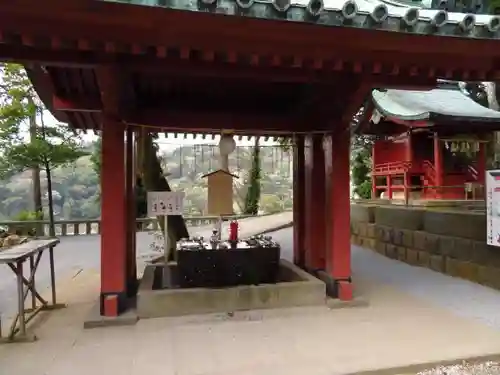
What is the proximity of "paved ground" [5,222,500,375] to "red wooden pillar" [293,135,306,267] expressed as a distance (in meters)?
1.44

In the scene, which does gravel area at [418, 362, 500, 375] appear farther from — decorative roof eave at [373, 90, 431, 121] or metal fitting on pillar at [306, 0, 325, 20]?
decorative roof eave at [373, 90, 431, 121]

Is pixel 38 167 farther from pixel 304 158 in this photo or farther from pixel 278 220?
pixel 304 158

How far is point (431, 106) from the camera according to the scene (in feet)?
32.9

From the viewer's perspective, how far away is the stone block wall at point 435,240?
618cm

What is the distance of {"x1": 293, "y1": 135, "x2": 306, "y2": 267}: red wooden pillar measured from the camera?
6285 millimetres

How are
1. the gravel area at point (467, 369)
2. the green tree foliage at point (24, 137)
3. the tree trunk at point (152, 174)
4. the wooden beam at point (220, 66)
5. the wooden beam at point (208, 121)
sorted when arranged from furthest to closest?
the green tree foliage at point (24, 137) < the tree trunk at point (152, 174) < the wooden beam at point (208, 121) < the wooden beam at point (220, 66) < the gravel area at point (467, 369)

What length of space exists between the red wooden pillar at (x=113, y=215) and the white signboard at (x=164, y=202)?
65 cm

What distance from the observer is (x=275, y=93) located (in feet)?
18.5

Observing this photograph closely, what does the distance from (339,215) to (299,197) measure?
1.34 metres

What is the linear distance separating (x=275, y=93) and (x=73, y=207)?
2350 centimetres

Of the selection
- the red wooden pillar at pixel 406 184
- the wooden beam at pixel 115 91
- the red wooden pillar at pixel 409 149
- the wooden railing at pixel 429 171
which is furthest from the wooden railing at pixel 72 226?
the wooden beam at pixel 115 91

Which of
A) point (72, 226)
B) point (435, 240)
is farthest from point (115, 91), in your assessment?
point (72, 226)

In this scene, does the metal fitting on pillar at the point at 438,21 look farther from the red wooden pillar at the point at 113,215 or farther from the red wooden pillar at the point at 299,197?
the red wooden pillar at the point at 113,215

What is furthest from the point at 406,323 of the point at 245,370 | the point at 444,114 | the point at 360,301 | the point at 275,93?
the point at 444,114
